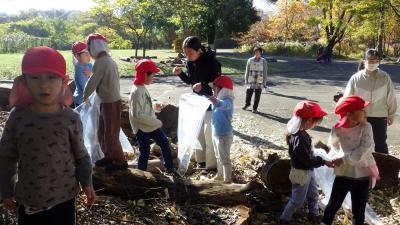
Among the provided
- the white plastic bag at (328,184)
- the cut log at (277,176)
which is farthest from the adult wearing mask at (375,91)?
the cut log at (277,176)

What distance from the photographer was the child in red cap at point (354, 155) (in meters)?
3.36

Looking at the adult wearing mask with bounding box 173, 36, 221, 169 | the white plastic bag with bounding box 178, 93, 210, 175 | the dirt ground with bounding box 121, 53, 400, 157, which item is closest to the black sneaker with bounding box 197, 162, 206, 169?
the adult wearing mask with bounding box 173, 36, 221, 169

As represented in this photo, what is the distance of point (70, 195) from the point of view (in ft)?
7.70

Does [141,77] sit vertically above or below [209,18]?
below

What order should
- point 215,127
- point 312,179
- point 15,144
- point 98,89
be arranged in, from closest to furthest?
point 15,144
point 312,179
point 98,89
point 215,127

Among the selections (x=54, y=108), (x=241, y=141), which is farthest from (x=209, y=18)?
(x=54, y=108)

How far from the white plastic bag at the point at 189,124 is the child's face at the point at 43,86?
8.48 ft

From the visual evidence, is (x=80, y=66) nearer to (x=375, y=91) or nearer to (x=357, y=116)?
(x=357, y=116)

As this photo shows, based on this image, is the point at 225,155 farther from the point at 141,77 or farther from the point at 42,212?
the point at 42,212

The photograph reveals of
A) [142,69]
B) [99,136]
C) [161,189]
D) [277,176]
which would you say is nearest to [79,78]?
[99,136]

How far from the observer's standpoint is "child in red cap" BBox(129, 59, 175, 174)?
445cm

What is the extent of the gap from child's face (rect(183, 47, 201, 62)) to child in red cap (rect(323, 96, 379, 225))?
6.45ft

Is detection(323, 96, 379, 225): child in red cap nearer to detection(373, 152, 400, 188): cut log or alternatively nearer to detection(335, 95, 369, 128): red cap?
detection(335, 95, 369, 128): red cap

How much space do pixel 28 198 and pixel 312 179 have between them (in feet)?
8.79
